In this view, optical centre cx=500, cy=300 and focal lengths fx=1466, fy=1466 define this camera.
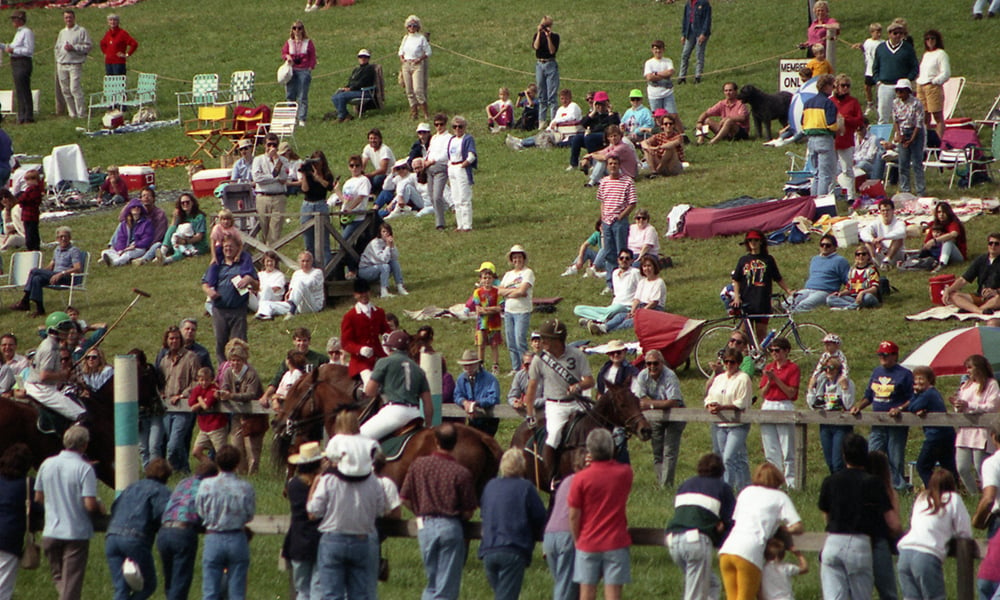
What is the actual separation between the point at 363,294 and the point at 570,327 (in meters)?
5.81

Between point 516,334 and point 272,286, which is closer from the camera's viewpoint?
point 516,334

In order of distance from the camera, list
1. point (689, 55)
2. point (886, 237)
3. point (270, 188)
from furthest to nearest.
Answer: point (689, 55) < point (270, 188) < point (886, 237)

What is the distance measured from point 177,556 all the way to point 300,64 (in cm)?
2426

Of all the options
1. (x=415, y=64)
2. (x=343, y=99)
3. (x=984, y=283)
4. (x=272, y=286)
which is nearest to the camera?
(x=984, y=283)

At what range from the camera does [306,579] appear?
36.0ft

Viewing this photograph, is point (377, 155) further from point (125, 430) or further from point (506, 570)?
point (506, 570)

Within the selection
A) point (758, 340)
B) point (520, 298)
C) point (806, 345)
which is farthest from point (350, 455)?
point (806, 345)

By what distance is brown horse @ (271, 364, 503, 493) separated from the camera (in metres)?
12.8

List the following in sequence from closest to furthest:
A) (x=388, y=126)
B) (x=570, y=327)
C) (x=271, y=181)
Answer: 1. (x=570, y=327)
2. (x=271, y=181)
3. (x=388, y=126)

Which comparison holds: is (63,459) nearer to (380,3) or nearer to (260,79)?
(260,79)

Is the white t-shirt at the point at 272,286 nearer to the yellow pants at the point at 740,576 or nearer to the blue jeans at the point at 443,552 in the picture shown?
the blue jeans at the point at 443,552

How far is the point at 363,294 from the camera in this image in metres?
15.5

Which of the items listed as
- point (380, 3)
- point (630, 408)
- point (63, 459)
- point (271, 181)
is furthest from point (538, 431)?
point (380, 3)

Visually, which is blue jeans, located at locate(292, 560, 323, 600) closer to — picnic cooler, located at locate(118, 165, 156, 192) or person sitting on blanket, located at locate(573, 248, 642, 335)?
person sitting on blanket, located at locate(573, 248, 642, 335)
